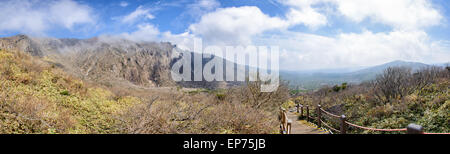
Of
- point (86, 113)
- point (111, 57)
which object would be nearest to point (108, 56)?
point (111, 57)

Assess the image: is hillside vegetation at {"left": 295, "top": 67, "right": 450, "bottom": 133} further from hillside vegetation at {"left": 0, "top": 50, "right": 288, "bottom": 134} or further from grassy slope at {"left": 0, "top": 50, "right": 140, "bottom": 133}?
grassy slope at {"left": 0, "top": 50, "right": 140, "bottom": 133}

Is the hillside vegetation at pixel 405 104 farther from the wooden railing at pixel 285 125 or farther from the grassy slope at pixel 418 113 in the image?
the wooden railing at pixel 285 125

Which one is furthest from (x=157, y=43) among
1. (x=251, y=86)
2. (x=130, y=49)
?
(x=251, y=86)

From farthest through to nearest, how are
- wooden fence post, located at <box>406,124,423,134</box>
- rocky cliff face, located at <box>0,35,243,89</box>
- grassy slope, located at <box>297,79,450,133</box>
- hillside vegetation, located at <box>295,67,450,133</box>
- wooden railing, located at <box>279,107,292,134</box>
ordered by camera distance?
rocky cliff face, located at <box>0,35,243,89</box>
hillside vegetation, located at <box>295,67,450,133</box>
grassy slope, located at <box>297,79,450,133</box>
wooden railing, located at <box>279,107,292,134</box>
wooden fence post, located at <box>406,124,423,134</box>

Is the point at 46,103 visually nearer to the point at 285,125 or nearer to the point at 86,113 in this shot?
the point at 86,113

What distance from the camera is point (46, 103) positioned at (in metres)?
7.25

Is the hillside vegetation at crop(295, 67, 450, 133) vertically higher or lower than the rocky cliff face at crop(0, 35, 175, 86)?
lower

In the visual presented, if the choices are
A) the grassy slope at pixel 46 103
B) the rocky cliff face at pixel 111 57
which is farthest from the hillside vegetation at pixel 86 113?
the rocky cliff face at pixel 111 57

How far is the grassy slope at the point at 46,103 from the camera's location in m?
5.68

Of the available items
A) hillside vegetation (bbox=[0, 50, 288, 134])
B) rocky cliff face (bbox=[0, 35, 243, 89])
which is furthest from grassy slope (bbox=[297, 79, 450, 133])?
rocky cliff face (bbox=[0, 35, 243, 89])

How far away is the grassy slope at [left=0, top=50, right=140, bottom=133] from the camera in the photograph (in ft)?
18.6

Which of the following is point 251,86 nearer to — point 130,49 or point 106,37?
point 130,49
